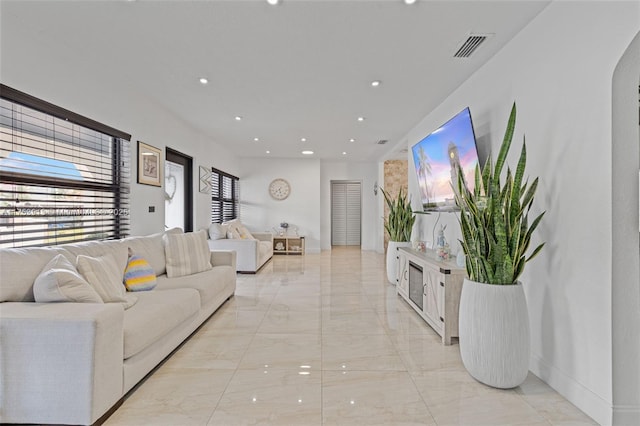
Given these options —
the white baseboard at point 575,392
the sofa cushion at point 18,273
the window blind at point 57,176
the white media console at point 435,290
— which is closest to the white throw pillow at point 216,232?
the window blind at point 57,176

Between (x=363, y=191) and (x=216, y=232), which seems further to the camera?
(x=363, y=191)

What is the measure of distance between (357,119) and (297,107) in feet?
3.28

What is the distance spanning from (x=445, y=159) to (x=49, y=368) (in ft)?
11.6

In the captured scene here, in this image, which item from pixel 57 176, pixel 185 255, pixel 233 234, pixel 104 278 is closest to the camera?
pixel 104 278

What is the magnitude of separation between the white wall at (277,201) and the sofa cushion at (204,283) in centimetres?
478

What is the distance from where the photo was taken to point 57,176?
8.88 ft

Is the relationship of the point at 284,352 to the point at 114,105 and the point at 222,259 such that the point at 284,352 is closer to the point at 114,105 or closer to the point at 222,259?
the point at 222,259

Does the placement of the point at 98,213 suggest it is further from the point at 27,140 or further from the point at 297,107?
the point at 297,107

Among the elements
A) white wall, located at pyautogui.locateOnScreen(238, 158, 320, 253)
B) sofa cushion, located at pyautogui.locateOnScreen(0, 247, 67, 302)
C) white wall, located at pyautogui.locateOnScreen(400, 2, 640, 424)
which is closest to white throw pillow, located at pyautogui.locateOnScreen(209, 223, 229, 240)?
white wall, located at pyautogui.locateOnScreen(238, 158, 320, 253)

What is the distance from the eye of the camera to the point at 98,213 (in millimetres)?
3205

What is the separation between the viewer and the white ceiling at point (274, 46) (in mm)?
2164

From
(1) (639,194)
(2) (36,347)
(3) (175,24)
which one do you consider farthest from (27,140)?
(1) (639,194)

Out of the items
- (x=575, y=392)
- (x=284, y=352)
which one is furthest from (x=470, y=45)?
(x=284, y=352)

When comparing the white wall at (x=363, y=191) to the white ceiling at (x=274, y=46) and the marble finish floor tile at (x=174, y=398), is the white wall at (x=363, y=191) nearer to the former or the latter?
the white ceiling at (x=274, y=46)
